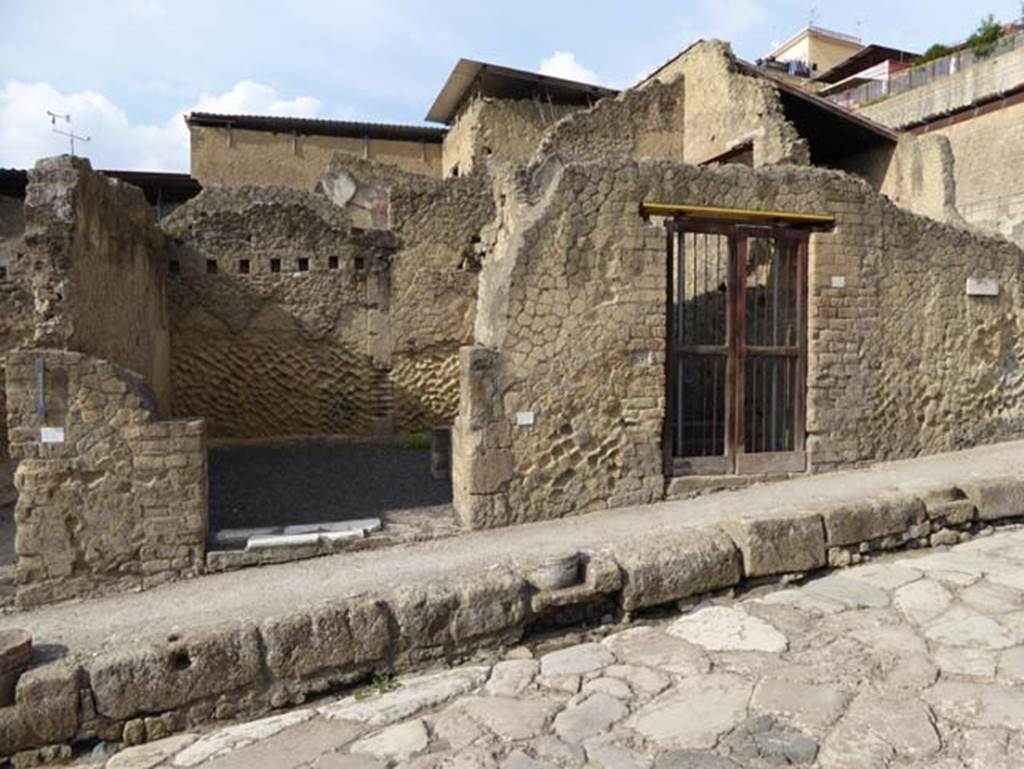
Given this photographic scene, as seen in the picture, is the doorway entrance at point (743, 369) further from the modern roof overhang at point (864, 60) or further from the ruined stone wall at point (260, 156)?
the modern roof overhang at point (864, 60)

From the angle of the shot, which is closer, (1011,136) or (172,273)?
(172,273)

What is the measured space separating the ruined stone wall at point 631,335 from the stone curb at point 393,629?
118 centimetres

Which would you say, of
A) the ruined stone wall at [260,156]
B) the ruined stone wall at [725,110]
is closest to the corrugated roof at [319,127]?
the ruined stone wall at [260,156]

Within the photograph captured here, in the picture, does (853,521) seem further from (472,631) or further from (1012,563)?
(472,631)

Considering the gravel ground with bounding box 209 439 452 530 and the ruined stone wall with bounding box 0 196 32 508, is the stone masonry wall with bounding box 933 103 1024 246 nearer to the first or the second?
the gravel ground with bounding box 209 439 452 530

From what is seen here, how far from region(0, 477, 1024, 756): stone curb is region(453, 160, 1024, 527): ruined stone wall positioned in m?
1.18

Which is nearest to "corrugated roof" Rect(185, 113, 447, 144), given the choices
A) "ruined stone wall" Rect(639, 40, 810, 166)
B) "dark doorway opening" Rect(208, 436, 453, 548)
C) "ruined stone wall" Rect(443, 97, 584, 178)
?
"ruined stone wall" Rect(443, 97, 584, 178)

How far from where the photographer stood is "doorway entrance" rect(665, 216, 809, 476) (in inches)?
259

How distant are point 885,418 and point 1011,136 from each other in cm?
1124

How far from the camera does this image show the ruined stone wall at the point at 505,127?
16.0 m

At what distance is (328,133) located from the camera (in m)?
19.6

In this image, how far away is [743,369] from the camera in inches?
263

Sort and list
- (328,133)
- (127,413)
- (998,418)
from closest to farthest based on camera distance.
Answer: (127,413) < (998,418) < (328,133)

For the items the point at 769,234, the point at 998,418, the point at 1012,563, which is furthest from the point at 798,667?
the point at 998,418
